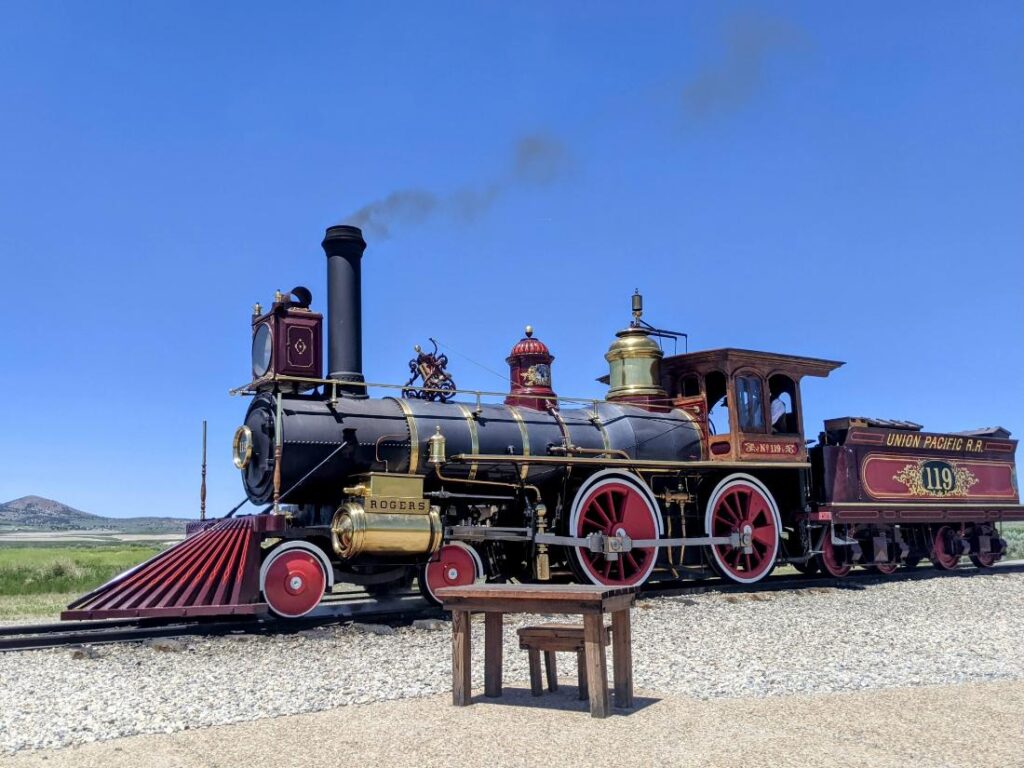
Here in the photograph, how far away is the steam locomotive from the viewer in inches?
358

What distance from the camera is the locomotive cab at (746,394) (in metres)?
12.6

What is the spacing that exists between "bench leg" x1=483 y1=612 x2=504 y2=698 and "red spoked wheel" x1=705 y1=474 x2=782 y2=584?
6.94 metres

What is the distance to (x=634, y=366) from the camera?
43.8 ft

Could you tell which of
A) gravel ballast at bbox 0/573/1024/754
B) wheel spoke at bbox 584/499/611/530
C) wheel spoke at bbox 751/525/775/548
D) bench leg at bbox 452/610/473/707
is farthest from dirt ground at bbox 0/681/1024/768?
wheel spoke at bbox 751/525/775/548

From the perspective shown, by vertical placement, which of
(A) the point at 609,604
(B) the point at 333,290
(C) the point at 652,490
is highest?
(B) the point at 333,290

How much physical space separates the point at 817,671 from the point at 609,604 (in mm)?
2006

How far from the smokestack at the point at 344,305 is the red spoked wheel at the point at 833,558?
24.0 feet

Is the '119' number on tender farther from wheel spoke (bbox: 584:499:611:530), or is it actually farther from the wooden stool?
the wooden stool

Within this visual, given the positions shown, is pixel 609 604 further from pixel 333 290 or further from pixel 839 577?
pixel 839 577

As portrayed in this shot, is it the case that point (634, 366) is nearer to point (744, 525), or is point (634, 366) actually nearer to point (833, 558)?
point (744, 525)

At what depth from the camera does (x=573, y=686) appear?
6000 millimetres

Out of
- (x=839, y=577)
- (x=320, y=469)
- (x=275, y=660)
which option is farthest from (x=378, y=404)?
(x=839, y=577)

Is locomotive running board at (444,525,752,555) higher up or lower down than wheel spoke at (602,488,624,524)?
lower down

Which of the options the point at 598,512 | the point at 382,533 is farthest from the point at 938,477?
the point at 382,533
